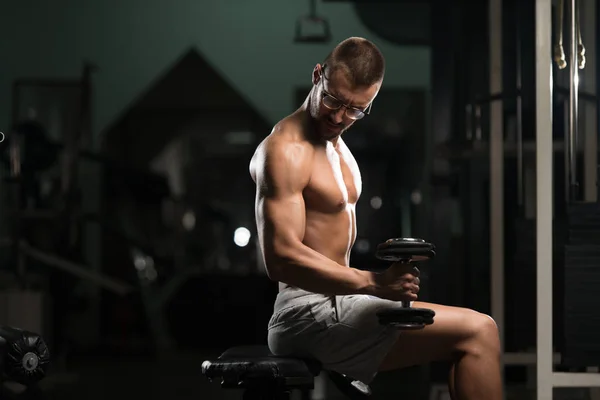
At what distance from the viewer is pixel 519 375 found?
5.26m

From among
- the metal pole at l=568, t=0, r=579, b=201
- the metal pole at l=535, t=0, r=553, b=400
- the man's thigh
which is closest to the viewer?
the man's thigh

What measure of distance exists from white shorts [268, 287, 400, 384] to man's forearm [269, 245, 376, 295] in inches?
3.9

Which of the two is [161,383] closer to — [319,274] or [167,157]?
[167,157]

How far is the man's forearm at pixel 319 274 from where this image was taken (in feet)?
7.22

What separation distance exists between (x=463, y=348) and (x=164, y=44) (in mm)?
4216

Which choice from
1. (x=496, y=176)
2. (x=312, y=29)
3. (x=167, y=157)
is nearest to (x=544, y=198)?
(x=496, y=176)

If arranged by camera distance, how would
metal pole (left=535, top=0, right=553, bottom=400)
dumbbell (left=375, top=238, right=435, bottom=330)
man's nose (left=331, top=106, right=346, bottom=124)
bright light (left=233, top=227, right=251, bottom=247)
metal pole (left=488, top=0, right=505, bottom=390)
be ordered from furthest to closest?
1. bright light (left=233, top=227, right=251, bottom=247)
2. metal pole (left=488, top=0, right=505, bottom=390)
3. metal pole (left=535, top=0, right=553, bottom=400)
4. man's nose (left=331, top=106, right=346, bottom=124)
5. dumbbell (left=375, top=238, right=435, bottom=330)

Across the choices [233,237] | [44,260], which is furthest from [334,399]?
[44,260]

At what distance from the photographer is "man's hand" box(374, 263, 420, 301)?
7.19 feet

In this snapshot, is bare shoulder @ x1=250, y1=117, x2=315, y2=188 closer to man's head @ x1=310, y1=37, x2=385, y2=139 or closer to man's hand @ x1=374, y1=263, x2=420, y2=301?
man's head @ x1=310, y1=37, x2=385, y2=139

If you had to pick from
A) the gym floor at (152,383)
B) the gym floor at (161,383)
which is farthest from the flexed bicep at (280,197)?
the gym floor at (152,383)

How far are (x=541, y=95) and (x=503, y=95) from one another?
135cm

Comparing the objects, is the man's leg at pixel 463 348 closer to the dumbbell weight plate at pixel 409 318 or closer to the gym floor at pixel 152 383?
the dumbbell weight plate at pixel 409 318

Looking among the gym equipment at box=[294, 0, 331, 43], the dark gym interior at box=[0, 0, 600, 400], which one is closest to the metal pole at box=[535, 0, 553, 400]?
the dark gym interior at box=[0, 0, 600, 400]
